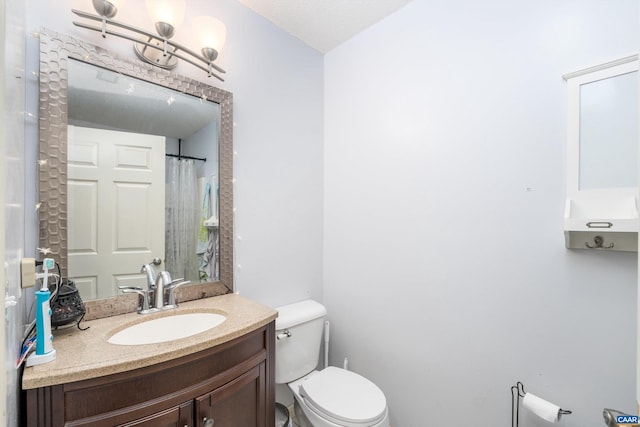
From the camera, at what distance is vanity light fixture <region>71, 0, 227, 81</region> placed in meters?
1.08

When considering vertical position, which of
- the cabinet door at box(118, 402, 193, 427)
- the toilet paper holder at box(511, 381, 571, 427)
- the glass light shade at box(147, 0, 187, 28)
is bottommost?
the toilet paper holder at box(511, 381, 571, 427)

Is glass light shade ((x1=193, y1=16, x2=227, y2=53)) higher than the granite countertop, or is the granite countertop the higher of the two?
glass light shade ((x1=193, y1=16, x2=227, y2=53))

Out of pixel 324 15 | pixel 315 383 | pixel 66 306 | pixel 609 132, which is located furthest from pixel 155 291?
pixel 609 132

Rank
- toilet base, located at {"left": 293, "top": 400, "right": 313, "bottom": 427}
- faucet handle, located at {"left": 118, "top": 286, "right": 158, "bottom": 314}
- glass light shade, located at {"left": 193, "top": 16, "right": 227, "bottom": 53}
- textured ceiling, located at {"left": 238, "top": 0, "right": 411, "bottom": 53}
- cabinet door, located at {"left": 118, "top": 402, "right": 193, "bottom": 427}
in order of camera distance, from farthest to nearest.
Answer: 1. textured ceiling, located at {"left": 238, "top": 0, "right": 411, "bottom": 53}
2. toilet base, located at {"left": 293, "top": 400, "right": 313, "bottom": 427}
3. glass light shade, located at {"left": 193, "top": 16, "right": 227, "bottom": 53}
4. faucet handle, located at {"left": 118, "top": 286, "right": 158, "bottom": 314}
5. cabinet door, located at {"left": 118, "top": 402, "right": 193, "bottom": 427}

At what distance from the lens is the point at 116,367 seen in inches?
30.1

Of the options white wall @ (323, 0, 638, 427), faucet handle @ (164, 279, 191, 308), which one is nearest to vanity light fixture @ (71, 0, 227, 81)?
white wall @ (323, 0, 638, 427)

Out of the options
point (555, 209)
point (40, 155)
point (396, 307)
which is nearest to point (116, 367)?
point (40, 155)

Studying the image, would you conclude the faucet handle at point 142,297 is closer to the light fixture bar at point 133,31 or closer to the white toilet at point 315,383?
the white toilet at point 315,383

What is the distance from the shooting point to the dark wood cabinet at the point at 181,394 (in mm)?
730

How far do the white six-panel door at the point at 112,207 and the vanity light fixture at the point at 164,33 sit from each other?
0.38 meters

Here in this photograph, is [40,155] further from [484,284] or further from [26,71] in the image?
[484,284]

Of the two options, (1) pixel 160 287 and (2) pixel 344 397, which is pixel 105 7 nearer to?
(1) pixel 160 287

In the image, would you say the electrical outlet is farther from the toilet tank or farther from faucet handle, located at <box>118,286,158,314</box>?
the toilet tank

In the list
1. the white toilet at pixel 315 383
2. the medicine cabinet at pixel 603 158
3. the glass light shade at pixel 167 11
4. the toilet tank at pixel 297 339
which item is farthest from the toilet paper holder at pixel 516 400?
the glass light shade at pixel 167 11
